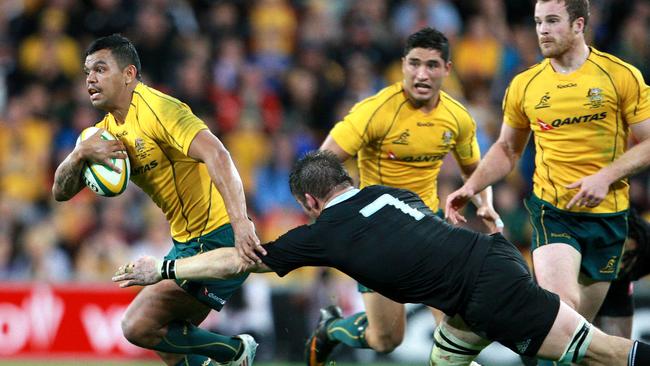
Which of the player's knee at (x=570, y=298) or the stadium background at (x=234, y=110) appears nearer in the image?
the player's knee at (x=570, y=298)

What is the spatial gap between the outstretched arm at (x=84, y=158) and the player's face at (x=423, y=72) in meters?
2.28

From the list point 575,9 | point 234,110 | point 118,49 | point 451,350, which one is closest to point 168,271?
point 118,49

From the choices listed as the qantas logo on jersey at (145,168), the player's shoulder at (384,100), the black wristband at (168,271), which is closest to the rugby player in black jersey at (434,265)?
the black wristband at (168,271)

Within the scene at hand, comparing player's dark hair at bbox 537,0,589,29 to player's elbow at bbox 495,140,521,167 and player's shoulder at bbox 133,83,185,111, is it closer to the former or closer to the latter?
player's elbow at bbox 495,140,521,167

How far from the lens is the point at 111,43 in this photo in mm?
6930

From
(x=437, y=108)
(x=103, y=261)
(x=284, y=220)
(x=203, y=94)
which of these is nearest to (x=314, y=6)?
(x=203, y=94)

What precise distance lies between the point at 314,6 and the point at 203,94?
236 centimetres

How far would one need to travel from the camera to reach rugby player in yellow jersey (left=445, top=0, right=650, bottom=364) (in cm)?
686

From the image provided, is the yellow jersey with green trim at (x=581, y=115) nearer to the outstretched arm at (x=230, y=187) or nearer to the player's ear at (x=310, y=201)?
the player's ear at (x=310, y=201)

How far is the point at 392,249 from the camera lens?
19.9 feet

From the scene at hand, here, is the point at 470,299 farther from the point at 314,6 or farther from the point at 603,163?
the point at 314,6

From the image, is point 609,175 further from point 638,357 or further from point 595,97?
point 638,357

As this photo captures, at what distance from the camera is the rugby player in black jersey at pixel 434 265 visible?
238 inches

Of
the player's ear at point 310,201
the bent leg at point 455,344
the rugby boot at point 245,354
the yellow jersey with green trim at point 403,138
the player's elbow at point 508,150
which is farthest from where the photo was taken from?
the yellow jersey with green trim at point 403,138
